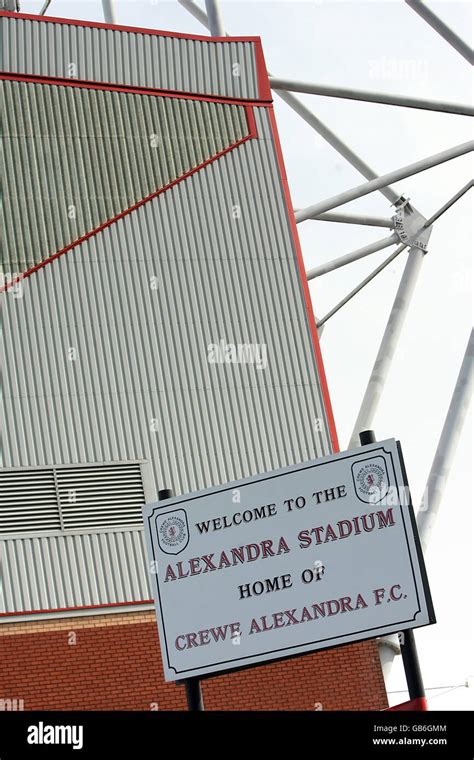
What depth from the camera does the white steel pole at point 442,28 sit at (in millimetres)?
32844

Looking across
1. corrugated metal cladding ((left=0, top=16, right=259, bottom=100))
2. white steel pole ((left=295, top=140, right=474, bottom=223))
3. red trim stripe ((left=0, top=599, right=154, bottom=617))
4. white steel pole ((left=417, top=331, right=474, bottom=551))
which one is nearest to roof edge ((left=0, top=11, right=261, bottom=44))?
corrugated metal cladding ((left=0, top=16, right=259, bottom=100))

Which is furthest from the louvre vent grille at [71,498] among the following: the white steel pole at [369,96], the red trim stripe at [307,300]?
the white steel pole at [369,96]

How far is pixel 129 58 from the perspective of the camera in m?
29.0

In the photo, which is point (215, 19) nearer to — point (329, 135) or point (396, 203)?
point (329, 135)

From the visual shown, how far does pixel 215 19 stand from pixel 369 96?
4185 mm

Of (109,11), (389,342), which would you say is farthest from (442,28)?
(109,11)

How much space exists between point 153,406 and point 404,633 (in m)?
11.5

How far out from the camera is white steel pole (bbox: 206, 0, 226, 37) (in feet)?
104

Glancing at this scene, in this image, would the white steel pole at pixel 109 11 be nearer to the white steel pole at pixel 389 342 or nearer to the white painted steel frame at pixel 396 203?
the white painted steel frame at pixel 396 203

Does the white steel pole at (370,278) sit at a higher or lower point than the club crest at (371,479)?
higher

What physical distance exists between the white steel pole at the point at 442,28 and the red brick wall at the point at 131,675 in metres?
16.0

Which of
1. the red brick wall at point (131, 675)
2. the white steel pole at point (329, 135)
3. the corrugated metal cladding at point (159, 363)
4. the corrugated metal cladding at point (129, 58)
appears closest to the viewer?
the red brick wall at point (131, 675)

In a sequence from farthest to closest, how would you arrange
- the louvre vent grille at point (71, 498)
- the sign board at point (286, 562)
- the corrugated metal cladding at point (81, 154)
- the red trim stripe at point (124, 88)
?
the red trim stripe at point (124, 88) → the corrugated metal cladding at point (81, 154) → the louvre vent grille at point (71, 498) → the sign board at point (286, 562)

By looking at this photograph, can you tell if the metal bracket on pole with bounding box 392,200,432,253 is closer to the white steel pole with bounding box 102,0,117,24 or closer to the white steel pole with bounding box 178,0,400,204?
the white steel pole with bounding box 178,0,400,204
